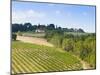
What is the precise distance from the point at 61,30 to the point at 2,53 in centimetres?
85

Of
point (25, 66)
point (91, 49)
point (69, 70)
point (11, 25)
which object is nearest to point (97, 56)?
point (91, 49)

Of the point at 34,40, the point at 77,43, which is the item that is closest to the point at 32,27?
the point at 34,40

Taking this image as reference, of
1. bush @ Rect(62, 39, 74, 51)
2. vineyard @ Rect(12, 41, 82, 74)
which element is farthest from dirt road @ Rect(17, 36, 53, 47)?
bush @ Rect(62, 39, 74, 51)

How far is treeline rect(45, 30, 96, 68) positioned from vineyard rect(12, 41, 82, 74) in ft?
0.29

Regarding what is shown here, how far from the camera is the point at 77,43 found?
3.06 metres

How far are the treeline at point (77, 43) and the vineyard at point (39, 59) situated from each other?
0.29 feet

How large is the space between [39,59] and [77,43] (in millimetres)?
585

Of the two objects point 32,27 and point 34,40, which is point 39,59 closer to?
point 34,40

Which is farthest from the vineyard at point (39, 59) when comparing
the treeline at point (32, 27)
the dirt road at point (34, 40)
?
the treeline at point (32, 27)

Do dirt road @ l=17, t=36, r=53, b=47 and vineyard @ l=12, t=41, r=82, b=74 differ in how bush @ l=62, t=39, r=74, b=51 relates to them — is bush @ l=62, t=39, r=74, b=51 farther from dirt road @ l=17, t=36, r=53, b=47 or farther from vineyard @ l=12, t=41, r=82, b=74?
dirt road @ l=17, t=36, r=53, b=47

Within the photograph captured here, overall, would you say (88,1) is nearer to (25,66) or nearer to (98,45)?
(98,45)

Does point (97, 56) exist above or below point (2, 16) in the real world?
below

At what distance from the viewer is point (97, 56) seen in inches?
125

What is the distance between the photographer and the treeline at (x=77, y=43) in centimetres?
298
